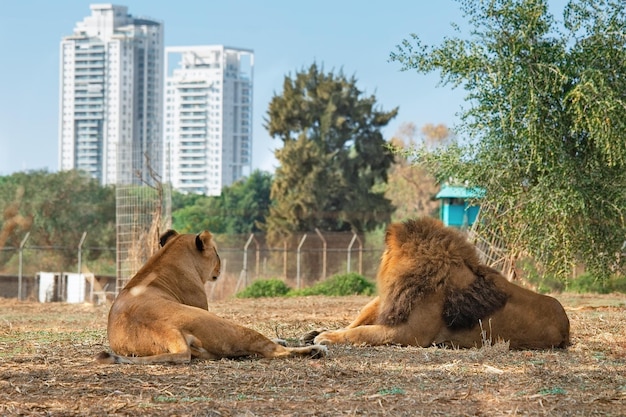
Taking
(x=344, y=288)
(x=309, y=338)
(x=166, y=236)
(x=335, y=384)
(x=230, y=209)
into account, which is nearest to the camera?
(x=335, y=384)

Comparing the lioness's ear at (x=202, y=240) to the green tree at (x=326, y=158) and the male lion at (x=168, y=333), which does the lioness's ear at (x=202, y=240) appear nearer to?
the male lion at (x=168, y=333)

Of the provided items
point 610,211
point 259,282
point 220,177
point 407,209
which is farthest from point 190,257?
point 220,177

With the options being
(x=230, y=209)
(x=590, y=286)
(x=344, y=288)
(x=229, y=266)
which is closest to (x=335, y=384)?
(x=344, y=288)

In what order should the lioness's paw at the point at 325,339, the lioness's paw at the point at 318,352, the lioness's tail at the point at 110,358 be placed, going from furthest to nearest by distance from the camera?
the lioness's paw at the point at 325,339, the lioness's paw at the point at 318,352, the lioness's tail at the point at 110,358

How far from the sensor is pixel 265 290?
2478 cm

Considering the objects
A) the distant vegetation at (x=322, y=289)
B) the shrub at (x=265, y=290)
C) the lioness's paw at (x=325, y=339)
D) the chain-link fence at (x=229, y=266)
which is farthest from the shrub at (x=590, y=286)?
the lioness's paw at (x=325, y=339)

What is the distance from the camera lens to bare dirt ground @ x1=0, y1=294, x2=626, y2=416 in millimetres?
5703

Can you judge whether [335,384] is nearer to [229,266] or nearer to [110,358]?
[110,358]

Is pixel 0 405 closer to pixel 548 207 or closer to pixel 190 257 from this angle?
pixel 190 257

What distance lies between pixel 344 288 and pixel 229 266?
15.1m

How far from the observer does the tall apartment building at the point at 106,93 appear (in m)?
150

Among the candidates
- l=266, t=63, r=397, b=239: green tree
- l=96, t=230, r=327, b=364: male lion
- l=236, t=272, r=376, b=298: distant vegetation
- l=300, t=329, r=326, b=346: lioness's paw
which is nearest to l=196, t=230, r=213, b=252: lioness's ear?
l=96, t=230, r=327, b=364: male lion

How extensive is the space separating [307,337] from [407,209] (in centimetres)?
6102

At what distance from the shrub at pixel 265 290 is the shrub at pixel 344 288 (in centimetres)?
32
